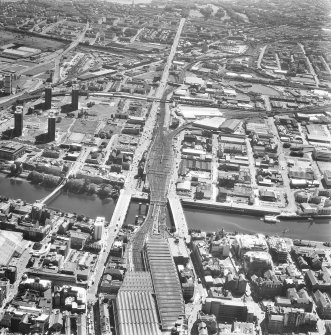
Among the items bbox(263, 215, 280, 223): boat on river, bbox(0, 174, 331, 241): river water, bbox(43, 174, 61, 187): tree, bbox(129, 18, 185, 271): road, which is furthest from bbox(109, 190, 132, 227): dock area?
bbox(263, 215, 280, 223): boat on river

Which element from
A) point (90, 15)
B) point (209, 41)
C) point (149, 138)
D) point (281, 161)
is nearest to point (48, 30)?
point (90, 15)

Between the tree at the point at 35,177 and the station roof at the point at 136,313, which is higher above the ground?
the station roof at the point at 136,313

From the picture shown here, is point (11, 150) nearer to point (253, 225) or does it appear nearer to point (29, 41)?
point (253, 225)

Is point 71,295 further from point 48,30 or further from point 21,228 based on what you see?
point 48,30

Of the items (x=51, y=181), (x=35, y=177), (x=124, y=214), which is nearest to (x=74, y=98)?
(x=35, y=177)

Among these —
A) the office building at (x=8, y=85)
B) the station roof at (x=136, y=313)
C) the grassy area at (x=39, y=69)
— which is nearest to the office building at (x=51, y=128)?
the office building at (x=8, y=85)

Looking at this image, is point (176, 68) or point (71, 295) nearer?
point (71, 295)

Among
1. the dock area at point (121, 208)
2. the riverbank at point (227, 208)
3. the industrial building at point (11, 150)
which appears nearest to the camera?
the dock area at point (121, 208)

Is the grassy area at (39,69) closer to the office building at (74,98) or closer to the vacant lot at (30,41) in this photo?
the vacant lot at (30,41)

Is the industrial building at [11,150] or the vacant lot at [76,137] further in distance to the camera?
the vacant lot at [76,137]
